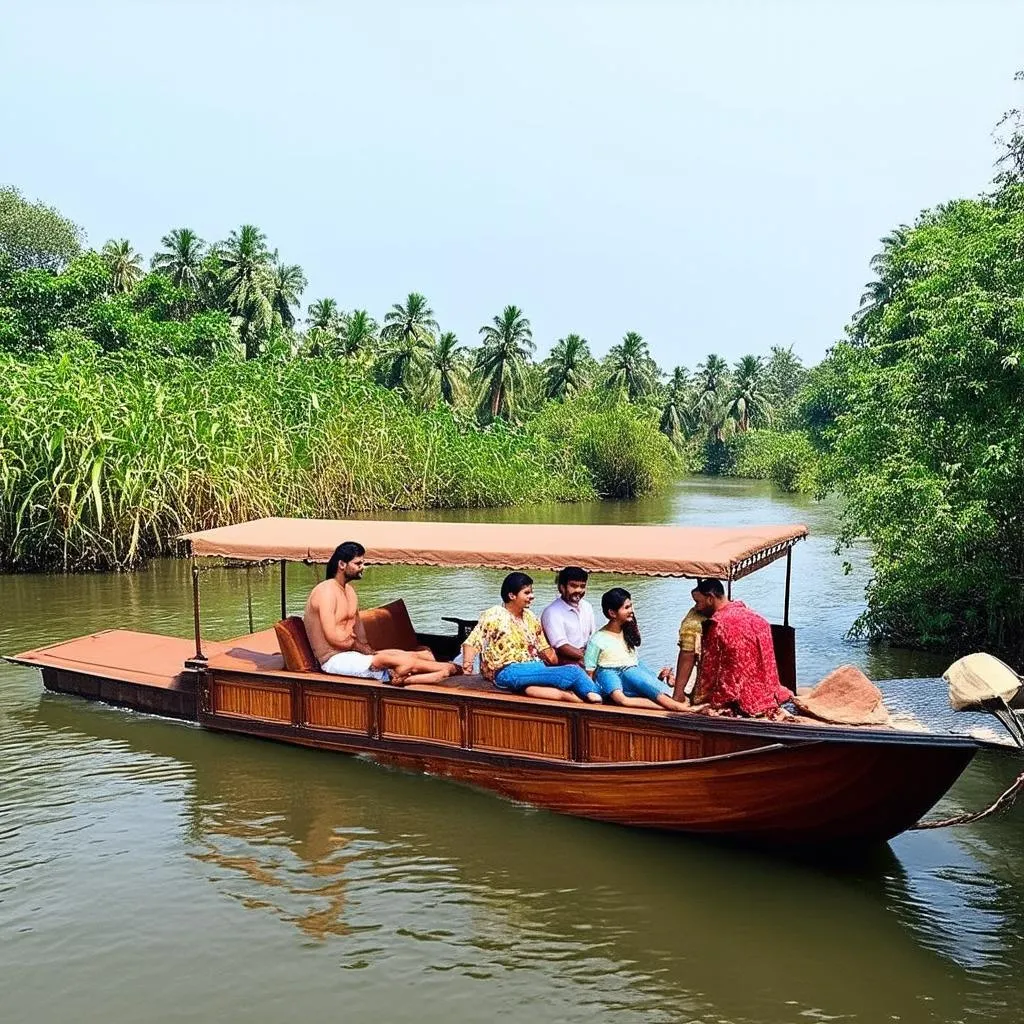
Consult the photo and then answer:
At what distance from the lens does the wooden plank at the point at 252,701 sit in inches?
328

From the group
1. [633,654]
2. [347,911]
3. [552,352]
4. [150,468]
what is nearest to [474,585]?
[150,468]

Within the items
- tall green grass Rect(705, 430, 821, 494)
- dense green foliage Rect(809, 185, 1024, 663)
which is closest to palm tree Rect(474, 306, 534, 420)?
tall green grass Rect(705, 430, 821, 494)

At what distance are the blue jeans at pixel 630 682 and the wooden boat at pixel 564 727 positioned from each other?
0.80 feet

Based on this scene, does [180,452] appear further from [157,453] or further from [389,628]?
[389,628]

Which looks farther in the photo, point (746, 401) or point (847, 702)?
point (746, 401)

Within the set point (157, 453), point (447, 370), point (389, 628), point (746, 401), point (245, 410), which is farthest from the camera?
point (746, 401)

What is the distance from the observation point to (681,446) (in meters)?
66.6

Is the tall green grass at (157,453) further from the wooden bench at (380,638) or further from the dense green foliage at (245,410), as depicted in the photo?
the wooden bench at (380,638)

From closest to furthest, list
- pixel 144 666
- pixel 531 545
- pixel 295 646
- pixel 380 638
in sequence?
pixel 531 545 < pixel 295 646 < pixel 380 638 < pixel 144 666

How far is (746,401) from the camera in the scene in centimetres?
7062

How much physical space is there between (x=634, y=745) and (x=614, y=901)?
1.03 meters

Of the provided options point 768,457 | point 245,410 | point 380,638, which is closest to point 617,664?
point 380,638

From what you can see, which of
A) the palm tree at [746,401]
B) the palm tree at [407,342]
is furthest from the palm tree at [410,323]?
the palm tree at [746,401]

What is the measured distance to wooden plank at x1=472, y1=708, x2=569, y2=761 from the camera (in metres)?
7.09
